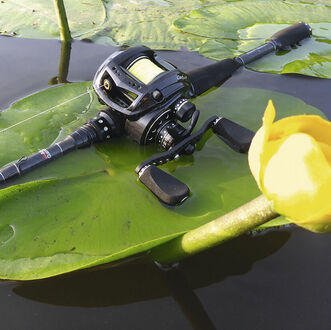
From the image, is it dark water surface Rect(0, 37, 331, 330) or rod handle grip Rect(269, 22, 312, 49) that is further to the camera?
rod handle grip Rect(269, 22, 312, 49)

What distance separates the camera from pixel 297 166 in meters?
0.64

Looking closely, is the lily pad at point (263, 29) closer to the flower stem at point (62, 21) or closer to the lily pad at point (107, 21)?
the lily pad at point (107, 21)

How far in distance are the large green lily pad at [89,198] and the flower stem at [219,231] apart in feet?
0.21

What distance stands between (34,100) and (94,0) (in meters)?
2.28

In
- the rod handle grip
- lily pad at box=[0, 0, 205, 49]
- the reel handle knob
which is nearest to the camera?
the reel handle knob

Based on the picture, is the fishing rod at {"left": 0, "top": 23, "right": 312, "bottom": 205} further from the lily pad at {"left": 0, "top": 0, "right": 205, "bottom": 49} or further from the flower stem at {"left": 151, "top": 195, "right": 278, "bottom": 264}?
the lily pad at {"left": 0, "top": 0, "right": 205, "bottom": 49}

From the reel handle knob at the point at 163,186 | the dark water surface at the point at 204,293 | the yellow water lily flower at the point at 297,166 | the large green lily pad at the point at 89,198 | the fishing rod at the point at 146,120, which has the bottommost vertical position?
the dark water surface at the point at 204,293

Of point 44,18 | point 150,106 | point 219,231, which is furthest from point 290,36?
point 219,231

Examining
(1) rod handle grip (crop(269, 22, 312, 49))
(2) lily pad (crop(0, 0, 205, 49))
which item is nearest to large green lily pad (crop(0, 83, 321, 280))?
(1) rod handle grip (crop(269, 22, 312, 49))

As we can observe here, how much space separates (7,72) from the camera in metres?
2.71

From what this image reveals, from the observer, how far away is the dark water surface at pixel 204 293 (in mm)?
1244

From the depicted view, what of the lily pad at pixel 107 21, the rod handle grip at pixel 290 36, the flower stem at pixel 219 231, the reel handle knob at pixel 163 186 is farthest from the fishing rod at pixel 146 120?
the rod handle grip at pixel 290 36

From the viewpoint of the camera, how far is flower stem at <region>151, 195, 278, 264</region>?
78 centimetres

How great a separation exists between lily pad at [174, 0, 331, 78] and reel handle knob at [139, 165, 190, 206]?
178 centimetres
